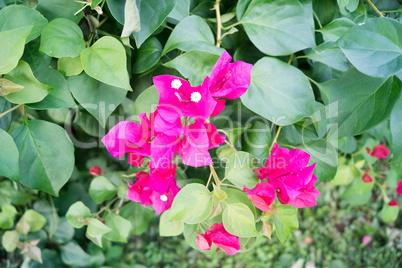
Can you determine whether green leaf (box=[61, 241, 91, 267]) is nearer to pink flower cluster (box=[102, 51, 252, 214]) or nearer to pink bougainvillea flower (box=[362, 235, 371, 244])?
pink flower cluster (box=[102, 51, 252, 214])

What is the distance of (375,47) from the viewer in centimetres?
49

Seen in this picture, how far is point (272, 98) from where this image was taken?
573 mm

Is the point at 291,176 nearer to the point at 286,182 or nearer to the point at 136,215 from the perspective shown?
the point at 286,182

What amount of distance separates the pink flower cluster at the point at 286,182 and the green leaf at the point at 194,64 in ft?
0.60

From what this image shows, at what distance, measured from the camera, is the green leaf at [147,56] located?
602 millimetres

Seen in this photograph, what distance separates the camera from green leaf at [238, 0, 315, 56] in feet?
2.00

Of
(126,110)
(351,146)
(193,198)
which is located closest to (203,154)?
(193,198)

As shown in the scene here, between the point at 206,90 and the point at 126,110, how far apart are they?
1.02 feet

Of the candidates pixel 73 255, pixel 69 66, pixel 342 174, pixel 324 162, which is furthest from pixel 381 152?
pixel 73 255

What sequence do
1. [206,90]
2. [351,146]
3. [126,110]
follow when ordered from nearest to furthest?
[206,90] → [126,110] → [351,146]

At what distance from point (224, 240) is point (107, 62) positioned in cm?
35

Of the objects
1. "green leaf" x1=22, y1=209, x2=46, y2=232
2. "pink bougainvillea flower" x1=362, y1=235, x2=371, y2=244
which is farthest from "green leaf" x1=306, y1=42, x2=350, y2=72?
"pink bougainvillea flower" x1=362, y1=235, x2=371, y2=244

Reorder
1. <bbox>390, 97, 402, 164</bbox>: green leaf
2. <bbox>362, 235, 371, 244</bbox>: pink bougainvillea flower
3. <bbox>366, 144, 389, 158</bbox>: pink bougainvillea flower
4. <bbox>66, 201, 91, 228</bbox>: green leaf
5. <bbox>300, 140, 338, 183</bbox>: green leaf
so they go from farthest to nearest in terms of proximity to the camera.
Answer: <bbox>362, 235, 371, 244</bbox>: pink bougainvillea flower < <bbox>366, 144, 389, 158</bbox>: pink bougainvillea flower < <bbox>66, 201, 91, 228</bbox>: green leaf < <bbox>300, 140, 338, 183</bbox>: green leaf < <bbox>390, 97, 402, 164</bbox>: green leaf

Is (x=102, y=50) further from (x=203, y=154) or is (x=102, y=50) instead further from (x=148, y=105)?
(x=203, y=154)
